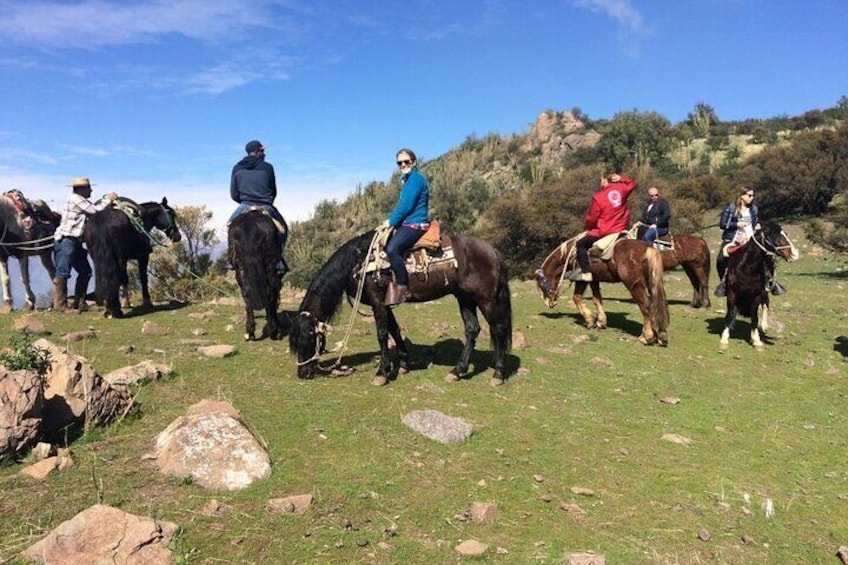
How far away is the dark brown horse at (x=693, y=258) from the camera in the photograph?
508 inches

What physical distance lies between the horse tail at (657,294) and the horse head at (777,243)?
5.42 ft

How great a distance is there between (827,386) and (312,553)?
770 cm

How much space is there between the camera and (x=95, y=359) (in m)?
7.16

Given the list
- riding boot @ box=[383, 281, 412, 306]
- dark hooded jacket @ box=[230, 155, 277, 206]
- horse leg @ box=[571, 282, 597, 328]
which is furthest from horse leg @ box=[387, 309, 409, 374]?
horse leg @ box=[571, 282, 597, 328]

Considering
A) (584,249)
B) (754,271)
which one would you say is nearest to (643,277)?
(584,249)

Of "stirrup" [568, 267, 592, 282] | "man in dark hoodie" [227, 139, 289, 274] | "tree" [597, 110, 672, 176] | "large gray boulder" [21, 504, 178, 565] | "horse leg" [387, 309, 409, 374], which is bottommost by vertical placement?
"large gray boulder" [21, 504, 178, 565]

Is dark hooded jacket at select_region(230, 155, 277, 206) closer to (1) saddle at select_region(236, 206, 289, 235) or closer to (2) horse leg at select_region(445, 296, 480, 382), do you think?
(1) saddle at select_region(236, 206, 289, 235)

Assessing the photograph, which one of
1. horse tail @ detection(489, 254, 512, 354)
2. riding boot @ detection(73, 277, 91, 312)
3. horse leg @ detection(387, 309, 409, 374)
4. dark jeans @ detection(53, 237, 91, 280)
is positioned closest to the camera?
horse tail @ detection(489, 254, 512, 354)

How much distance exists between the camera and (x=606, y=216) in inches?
400

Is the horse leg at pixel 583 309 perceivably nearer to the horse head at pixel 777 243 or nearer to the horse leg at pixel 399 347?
the horse head at pixel 777 243

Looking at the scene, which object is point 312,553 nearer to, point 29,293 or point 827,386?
point 827,386

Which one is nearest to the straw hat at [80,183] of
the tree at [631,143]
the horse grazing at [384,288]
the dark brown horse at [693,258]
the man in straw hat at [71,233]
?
the man in straw hat at [71,233]

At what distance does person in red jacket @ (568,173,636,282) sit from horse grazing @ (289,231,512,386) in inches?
146

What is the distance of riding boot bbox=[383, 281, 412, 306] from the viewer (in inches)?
275
